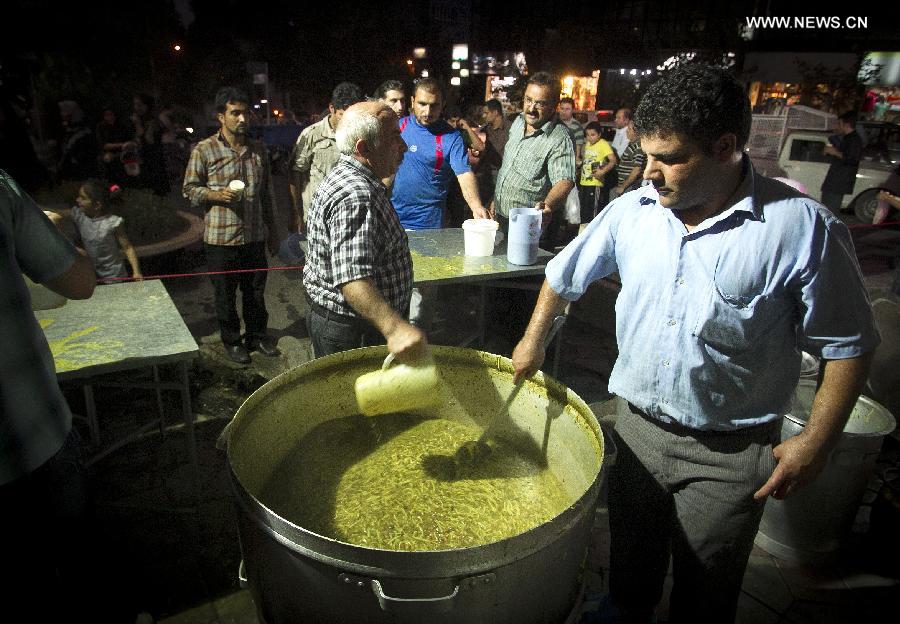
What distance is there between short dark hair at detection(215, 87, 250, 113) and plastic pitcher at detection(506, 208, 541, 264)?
242cm

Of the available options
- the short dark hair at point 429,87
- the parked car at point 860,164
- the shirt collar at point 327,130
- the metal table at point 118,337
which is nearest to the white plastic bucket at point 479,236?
the short dark hair at point 429,87

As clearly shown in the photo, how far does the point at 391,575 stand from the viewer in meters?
1.42

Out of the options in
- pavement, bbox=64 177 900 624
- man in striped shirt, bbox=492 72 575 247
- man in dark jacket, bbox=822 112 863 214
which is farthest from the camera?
man in dark jacket, bbox=822 112 863 214

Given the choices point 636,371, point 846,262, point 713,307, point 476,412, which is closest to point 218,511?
point 476,412

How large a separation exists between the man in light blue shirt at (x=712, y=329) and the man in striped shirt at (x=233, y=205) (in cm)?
337

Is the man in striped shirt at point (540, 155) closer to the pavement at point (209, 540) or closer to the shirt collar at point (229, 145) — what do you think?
the pavement at point (209, 540)

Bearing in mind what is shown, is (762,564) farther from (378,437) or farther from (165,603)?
(165,603)

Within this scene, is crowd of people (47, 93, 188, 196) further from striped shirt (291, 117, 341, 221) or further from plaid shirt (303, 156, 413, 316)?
plaid shirt (303, 156, 413, 316)

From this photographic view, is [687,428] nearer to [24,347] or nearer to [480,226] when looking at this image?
[24,347]

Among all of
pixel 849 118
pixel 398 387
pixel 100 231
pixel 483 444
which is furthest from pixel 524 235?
pixel 849 118

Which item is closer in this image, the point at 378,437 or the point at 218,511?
the point at 378,437

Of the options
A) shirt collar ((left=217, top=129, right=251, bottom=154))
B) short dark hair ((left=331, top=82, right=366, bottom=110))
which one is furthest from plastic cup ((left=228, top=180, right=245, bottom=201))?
short dark hair ((left=331, top=82, right=366, bottom=110))

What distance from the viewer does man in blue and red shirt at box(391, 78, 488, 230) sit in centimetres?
501

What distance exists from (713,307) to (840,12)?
112ft
